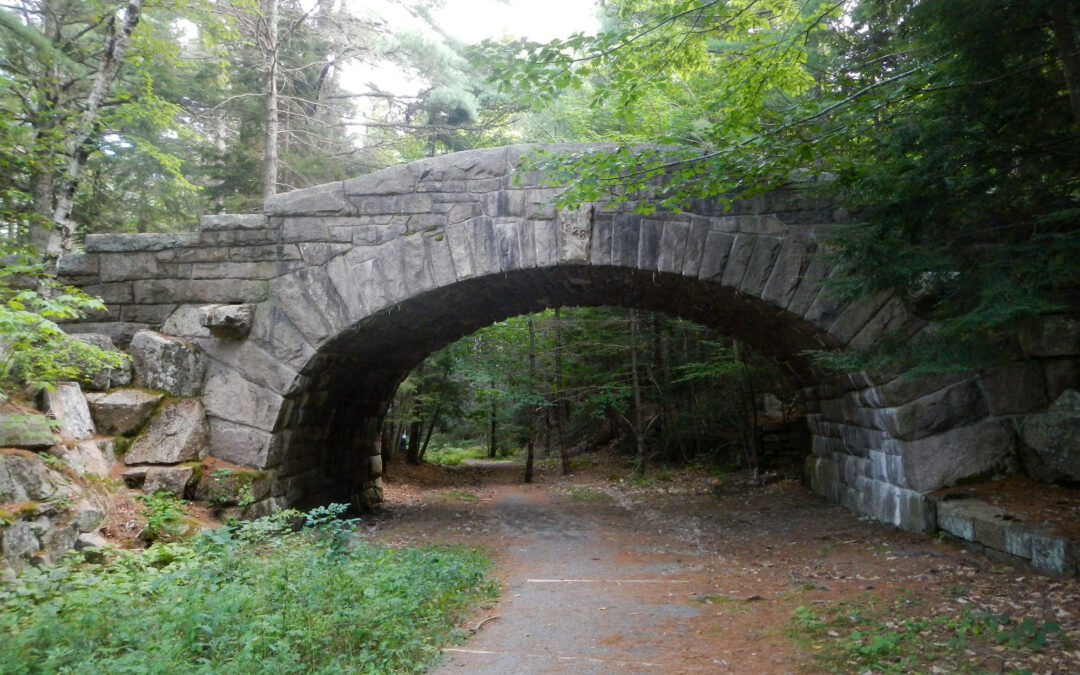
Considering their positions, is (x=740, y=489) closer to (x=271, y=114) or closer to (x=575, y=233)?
(x=575, y=233)

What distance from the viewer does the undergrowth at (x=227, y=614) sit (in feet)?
9.51

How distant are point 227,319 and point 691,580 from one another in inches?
191

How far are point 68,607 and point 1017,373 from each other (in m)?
6.84

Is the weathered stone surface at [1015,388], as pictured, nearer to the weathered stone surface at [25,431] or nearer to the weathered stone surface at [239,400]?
the weathered stone surface at [239,400]

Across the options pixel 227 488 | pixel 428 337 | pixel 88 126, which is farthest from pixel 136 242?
pixel 428 337

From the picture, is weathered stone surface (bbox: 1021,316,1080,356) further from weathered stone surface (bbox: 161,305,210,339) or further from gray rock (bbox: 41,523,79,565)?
weathered stone surface (bbox: 161,305,210,339)

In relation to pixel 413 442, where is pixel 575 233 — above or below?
above

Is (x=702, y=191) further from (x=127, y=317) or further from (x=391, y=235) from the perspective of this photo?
(x=127, y=317)

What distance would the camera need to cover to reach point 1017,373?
5777 millimetres

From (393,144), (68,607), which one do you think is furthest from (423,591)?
(393,144)

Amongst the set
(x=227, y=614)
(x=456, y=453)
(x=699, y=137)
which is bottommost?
(x=456, y=453)

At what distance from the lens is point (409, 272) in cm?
679

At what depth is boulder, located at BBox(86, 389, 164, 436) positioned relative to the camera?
6.07 metres

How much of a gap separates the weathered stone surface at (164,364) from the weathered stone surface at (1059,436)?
7485mm
